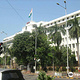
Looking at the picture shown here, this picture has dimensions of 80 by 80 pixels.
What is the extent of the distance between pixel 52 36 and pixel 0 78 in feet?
134

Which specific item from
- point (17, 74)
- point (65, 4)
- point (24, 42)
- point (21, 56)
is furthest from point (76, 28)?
point (17, 74)

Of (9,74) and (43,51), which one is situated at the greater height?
(43,51)

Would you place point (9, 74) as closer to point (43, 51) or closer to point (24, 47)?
point (43, 51)

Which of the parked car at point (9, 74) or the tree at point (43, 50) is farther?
the tree at point (43, 50)

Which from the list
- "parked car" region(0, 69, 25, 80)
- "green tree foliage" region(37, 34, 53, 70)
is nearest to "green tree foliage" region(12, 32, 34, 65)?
"green tree foliage" region(37, 34, 53, 70)

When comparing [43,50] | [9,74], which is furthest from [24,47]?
[9,74]

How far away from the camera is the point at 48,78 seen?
937 cm

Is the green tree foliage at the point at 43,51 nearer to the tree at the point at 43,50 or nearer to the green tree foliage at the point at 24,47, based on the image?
the tree at the point at 43,50

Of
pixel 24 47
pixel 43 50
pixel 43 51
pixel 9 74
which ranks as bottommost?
Answer: pixel 9 74

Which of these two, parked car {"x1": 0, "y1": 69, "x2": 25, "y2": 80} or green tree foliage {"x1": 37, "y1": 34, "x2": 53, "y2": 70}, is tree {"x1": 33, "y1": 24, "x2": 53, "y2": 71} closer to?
green tree foliage {"x1": 37, "y1": 34, "x2": 53, "y2": 70}

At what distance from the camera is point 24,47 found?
41.5 m

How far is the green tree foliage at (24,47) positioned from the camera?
41.2m

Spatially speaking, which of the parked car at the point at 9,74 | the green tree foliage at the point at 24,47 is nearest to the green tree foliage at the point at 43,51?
the green tree foliage at the point at 24,47

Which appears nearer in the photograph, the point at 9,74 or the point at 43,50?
the point at 9,74
